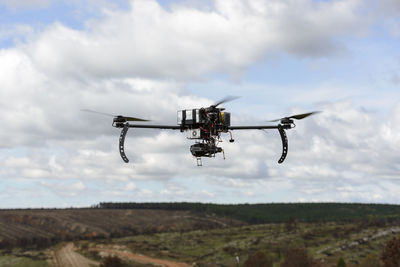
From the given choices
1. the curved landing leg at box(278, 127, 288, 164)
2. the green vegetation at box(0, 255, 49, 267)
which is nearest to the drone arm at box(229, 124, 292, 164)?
the curved landing leg at box(278, 127, 288, 164)

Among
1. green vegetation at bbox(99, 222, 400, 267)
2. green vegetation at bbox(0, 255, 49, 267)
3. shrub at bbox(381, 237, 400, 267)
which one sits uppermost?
shrub at bbox(381, 237, 400, 267)

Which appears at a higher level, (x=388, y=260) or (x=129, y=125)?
(x=129, y=125)

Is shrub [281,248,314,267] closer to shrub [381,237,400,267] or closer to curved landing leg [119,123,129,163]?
shrub [381,237,400,267]

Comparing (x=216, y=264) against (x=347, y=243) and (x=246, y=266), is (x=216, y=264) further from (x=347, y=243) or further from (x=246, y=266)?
(x=347, y=243)

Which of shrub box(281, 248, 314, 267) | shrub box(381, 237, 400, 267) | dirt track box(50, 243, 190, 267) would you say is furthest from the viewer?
dirt track box(50, 243, 190, 267)

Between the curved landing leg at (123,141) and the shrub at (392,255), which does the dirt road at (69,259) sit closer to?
the shrub at (392,255)

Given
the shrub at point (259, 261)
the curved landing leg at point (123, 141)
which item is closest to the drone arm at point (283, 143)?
the curved landing leg at point (123, 141)

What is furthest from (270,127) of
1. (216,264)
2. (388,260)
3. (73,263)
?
(73,263)

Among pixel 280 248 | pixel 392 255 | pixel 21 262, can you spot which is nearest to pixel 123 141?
pixel 392 255

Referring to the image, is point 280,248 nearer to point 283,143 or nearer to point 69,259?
point 69,259
